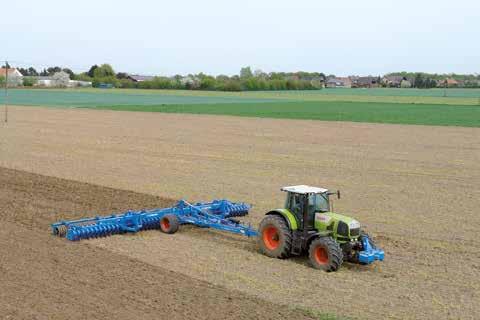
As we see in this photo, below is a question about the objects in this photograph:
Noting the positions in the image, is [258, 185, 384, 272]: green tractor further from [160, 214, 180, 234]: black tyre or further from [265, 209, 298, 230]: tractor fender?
[160, 214, 180, 234]: black tyre

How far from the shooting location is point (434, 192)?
1877 centimetres

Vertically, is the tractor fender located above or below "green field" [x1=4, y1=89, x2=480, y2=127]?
above

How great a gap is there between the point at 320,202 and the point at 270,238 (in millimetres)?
1080

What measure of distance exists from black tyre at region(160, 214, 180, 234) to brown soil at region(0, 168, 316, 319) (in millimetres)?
1636

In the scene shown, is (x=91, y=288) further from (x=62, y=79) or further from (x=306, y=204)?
(x=62, y=79)

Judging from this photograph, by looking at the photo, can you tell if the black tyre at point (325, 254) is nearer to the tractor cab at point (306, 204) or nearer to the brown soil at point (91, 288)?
the tractor cab at point (306, 204)

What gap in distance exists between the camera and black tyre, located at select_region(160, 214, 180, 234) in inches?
520

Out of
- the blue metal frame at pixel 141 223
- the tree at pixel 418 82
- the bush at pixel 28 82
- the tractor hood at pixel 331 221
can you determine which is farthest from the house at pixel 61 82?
the tractor hood at pixel 331 221

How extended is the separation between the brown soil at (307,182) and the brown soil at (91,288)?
1.58ft

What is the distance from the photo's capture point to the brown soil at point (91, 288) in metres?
8.73

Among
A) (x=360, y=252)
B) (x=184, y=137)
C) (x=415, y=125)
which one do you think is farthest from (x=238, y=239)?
(x=415, y=125)

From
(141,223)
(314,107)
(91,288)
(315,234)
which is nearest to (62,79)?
(314,107)

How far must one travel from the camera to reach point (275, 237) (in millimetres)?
11648

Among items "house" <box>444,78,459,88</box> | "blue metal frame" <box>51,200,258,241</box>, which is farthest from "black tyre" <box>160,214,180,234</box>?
"house" <box>444,78,459,88</box>
